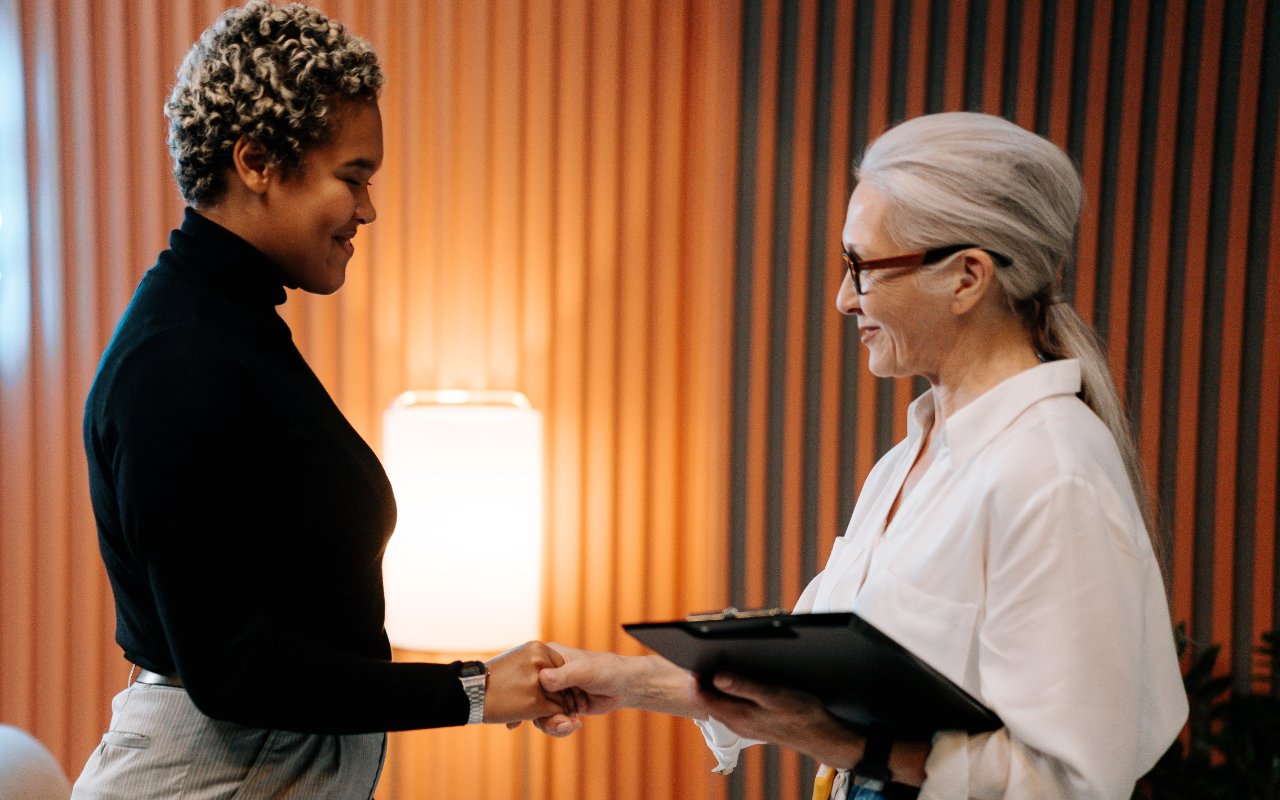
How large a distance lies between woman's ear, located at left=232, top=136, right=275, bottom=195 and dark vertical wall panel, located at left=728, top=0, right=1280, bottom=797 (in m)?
2.06

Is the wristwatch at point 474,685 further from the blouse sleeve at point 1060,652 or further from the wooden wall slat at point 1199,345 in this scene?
the wooden wall slat at point 1199,345

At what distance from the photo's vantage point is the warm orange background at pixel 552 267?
10.7ft

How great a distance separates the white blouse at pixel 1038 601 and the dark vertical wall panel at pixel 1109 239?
6.40 feet

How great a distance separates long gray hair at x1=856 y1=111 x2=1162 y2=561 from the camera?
138cm

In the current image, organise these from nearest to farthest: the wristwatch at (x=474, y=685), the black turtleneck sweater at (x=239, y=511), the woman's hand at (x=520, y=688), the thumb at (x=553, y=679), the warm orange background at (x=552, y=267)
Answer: the black turtleneck sweater at (x=239, y=511) < the wristwatch at (x=474, y=685) < the woman's hand at (x=520, y=688) < the thumb at (x=553, y=679) < the warm orange background at (x=552, y=267)

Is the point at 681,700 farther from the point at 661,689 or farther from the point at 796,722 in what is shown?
the point at 796,722

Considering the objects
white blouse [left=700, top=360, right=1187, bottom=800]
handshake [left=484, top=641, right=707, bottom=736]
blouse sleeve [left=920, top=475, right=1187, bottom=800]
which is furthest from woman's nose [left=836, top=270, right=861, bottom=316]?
handshake [left=484, top=641, right=707, bottom=736]

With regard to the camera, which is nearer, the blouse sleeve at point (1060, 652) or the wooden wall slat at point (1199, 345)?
the blouse sleeve at point (1060, 652)

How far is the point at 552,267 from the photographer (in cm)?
330

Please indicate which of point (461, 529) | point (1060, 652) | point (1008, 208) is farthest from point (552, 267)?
point (1060, 652)

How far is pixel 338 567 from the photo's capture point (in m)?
1.43

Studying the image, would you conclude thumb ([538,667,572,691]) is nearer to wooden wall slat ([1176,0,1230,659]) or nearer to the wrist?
the wrist

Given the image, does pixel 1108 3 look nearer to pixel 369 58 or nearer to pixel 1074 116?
pixel 1074 116

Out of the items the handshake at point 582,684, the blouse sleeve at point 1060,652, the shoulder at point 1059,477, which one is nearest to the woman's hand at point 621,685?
the handshake at point 582,684
